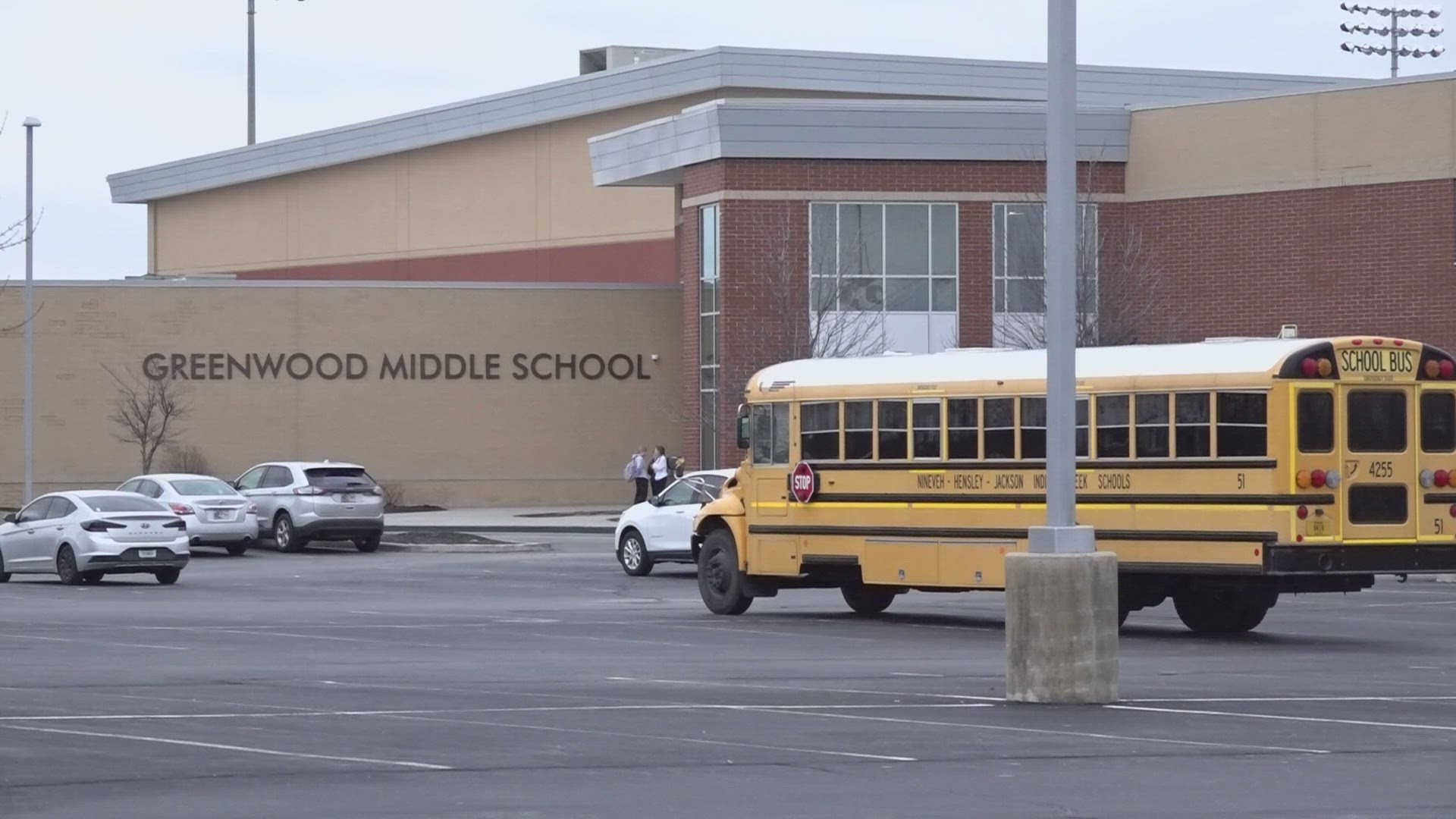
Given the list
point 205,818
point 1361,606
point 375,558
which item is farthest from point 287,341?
point 205,818

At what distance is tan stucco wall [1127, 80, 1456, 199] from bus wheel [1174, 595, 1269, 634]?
24.4 m

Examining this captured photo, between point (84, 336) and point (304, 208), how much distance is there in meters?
21.5

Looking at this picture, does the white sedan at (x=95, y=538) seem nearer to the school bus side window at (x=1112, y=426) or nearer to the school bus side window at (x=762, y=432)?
the school bus side window at (x=762, y=432)

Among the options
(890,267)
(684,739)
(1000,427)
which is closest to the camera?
(684,739)

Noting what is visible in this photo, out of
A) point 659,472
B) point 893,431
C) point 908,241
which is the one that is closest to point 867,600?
point 893,431

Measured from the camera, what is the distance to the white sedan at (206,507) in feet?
122

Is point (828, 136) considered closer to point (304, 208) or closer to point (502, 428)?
point (502, 428)

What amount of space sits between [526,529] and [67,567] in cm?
1678

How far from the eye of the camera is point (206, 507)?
3722cm

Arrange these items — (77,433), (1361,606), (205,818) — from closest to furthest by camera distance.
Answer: (205,818) < (1361,606) < (77,433)

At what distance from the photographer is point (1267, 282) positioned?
46.5 m

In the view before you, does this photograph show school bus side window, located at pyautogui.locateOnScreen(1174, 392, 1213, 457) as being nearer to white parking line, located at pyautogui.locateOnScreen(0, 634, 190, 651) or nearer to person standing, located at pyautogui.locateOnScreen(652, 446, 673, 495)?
white parking line, located at pyautogui.locateOnScreen(0, 634, 190, 651)

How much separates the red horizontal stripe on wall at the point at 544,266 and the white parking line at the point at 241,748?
1780 inches

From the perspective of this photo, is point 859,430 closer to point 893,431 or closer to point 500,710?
point 893,431
